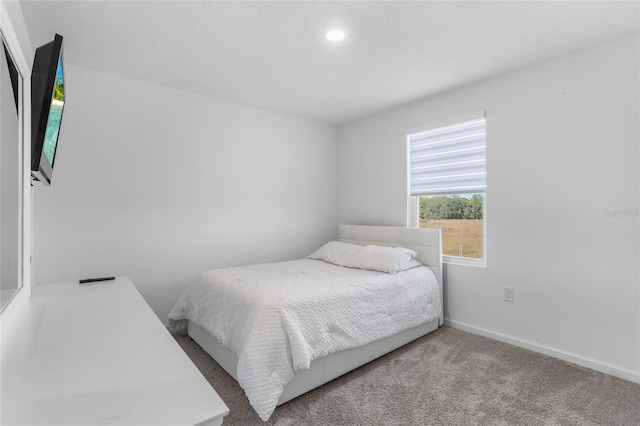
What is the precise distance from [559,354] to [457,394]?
1.11 meters

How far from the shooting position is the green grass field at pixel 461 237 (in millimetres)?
3081

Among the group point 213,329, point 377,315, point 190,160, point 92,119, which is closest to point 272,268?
point 213,329

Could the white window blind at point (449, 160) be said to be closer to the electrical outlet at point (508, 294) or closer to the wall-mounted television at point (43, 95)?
the electrical outlet at point (508, 294)

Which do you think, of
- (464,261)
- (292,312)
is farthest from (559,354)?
(292,312)

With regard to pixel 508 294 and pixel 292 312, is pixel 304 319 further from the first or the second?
pixel 508 294

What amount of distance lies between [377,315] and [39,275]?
2679 mm

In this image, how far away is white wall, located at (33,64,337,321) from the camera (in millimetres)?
2607

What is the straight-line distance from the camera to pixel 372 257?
120 inches

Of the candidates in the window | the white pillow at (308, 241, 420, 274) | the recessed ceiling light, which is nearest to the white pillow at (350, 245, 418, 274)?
the white pillow at (308, 241, 420, 274)

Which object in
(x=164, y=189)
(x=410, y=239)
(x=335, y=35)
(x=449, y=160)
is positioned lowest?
(x=410, y=239)

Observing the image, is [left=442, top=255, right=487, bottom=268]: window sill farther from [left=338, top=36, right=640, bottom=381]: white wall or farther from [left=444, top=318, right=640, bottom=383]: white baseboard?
[left=444, top=318, right=640, bottom=383]: white baseboard

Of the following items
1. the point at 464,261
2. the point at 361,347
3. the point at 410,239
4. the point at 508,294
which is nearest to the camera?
the point at 361,347

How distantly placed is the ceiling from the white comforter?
1765mm

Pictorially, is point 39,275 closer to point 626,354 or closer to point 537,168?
point 537,168
